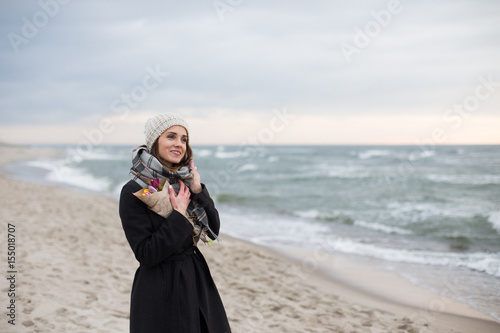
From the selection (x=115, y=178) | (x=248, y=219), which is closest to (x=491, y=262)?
(x=248, y=219)

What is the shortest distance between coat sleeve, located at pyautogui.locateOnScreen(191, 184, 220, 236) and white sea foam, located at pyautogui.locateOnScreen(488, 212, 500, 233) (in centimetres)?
1042

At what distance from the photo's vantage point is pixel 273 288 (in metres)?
5.76

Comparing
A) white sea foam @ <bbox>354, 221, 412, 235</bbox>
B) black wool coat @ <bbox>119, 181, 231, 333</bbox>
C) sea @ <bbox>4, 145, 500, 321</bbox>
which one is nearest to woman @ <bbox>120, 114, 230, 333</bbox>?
black wool coat @ <bbox>119, 181, 231, 333</bbox>

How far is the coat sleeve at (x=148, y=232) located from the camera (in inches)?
76.8

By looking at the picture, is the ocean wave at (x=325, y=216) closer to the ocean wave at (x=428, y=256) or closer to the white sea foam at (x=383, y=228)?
the white sea foam at (x=383, y=228)

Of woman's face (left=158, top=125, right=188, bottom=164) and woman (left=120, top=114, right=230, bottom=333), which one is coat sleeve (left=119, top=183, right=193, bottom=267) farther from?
woman's face (left=158, top=125, right=188, bottom=164)

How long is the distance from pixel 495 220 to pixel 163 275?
Answer: 1168 centimetres

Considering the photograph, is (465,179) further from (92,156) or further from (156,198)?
(92,156)

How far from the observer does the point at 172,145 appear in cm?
221

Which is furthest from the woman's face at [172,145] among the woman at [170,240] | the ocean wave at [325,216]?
the ocean wave at [325,216]

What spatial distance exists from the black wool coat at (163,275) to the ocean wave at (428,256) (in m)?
6.60

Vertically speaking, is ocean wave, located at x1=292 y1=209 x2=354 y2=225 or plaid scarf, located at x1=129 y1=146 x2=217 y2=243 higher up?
plaid scarf, located at x1=129 y1=146 x2=217 y2=243

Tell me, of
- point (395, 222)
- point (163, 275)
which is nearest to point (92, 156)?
point (395, 222)

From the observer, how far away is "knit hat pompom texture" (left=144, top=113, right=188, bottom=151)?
2.20 metres
